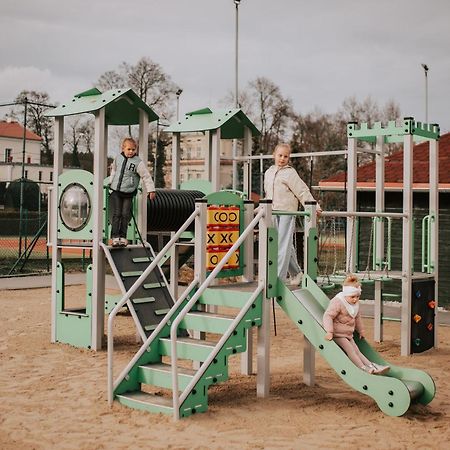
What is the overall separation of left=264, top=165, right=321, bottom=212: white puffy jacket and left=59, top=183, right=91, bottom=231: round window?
2.50m

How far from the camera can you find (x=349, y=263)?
9.82 meters

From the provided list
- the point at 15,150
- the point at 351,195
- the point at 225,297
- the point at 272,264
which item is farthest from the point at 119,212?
the point at 15,150

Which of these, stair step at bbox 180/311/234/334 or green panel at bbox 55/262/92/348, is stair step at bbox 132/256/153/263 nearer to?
green panel at bbox 55/262/92/348

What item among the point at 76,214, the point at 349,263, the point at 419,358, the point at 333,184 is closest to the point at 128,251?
the point at 76,214

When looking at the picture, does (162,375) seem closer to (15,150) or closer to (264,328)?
(264,328)

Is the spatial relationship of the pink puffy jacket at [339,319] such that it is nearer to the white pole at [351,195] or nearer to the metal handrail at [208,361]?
the metal handrail at [208,361]

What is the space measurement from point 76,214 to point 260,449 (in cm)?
494

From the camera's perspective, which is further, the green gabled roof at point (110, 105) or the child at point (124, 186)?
the green gabled roof at point (110, 105)

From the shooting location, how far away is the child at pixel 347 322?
6.56 metres

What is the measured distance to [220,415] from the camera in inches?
249

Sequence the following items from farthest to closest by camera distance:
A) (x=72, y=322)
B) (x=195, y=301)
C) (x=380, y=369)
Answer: (x=72, y=322) → (x=195, y=301) → (x=380, y=369)

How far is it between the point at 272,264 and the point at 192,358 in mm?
1213

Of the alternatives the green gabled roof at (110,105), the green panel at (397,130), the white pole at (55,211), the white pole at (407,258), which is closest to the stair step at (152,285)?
the white pole at (55,211)

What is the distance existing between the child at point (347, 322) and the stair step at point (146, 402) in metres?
1.53
